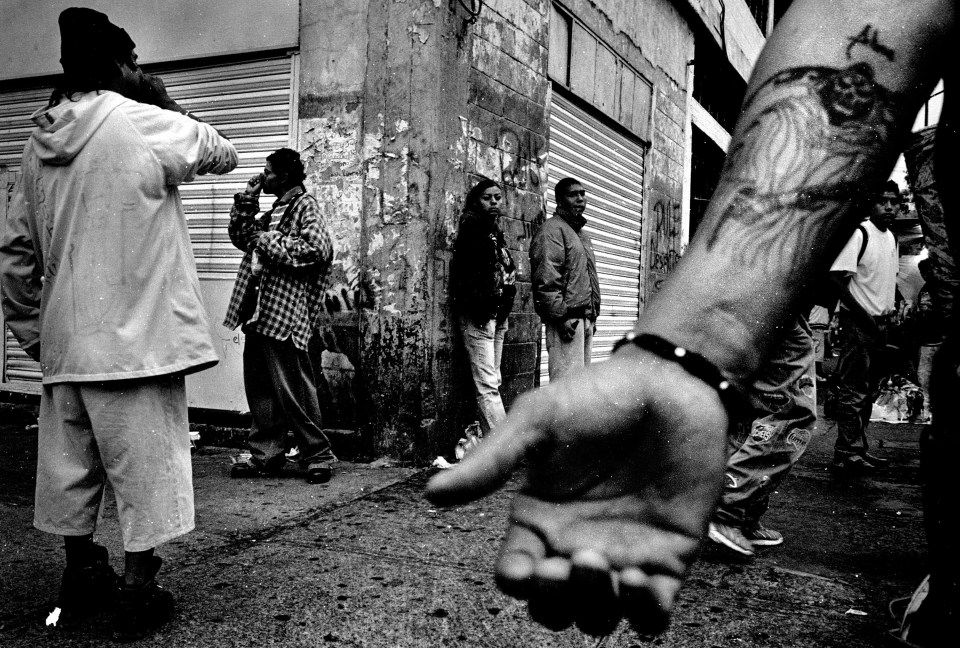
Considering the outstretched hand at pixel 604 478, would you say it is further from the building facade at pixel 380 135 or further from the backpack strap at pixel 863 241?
the backpack strap at pixel 863 241

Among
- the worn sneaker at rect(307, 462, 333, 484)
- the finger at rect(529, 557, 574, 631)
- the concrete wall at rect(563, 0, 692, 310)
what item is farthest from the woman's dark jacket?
the finger at rect(529, 557, 574, 631)

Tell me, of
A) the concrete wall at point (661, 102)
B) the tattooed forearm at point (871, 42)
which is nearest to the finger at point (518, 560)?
the tattooed forearm at point (871, 42)

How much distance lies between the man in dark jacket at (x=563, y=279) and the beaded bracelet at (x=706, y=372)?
217 inches

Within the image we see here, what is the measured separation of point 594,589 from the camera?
0.70 metres

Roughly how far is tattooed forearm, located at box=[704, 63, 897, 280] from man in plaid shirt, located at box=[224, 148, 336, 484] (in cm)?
444

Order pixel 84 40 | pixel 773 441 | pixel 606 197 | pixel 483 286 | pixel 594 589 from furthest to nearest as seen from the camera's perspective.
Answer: pixel 606 197
pixel 483 286
pixel 773 441
pixel 84 40
pixel 594 589

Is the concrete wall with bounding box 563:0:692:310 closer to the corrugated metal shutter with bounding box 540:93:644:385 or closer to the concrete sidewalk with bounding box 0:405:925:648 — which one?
the corrugated metal shutter with bounding box 540:93:644:385

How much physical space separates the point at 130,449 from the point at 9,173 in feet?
20.8

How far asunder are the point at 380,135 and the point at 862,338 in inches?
151

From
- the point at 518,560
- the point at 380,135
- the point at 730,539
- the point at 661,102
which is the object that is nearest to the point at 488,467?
the point at 518,560

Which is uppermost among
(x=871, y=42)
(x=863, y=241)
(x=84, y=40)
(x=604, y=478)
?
(x=84, y=40)

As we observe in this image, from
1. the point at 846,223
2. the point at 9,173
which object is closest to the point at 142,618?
the point at 846,223

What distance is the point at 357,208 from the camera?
5.90 metres

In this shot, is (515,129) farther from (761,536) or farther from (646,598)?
(646,598)
